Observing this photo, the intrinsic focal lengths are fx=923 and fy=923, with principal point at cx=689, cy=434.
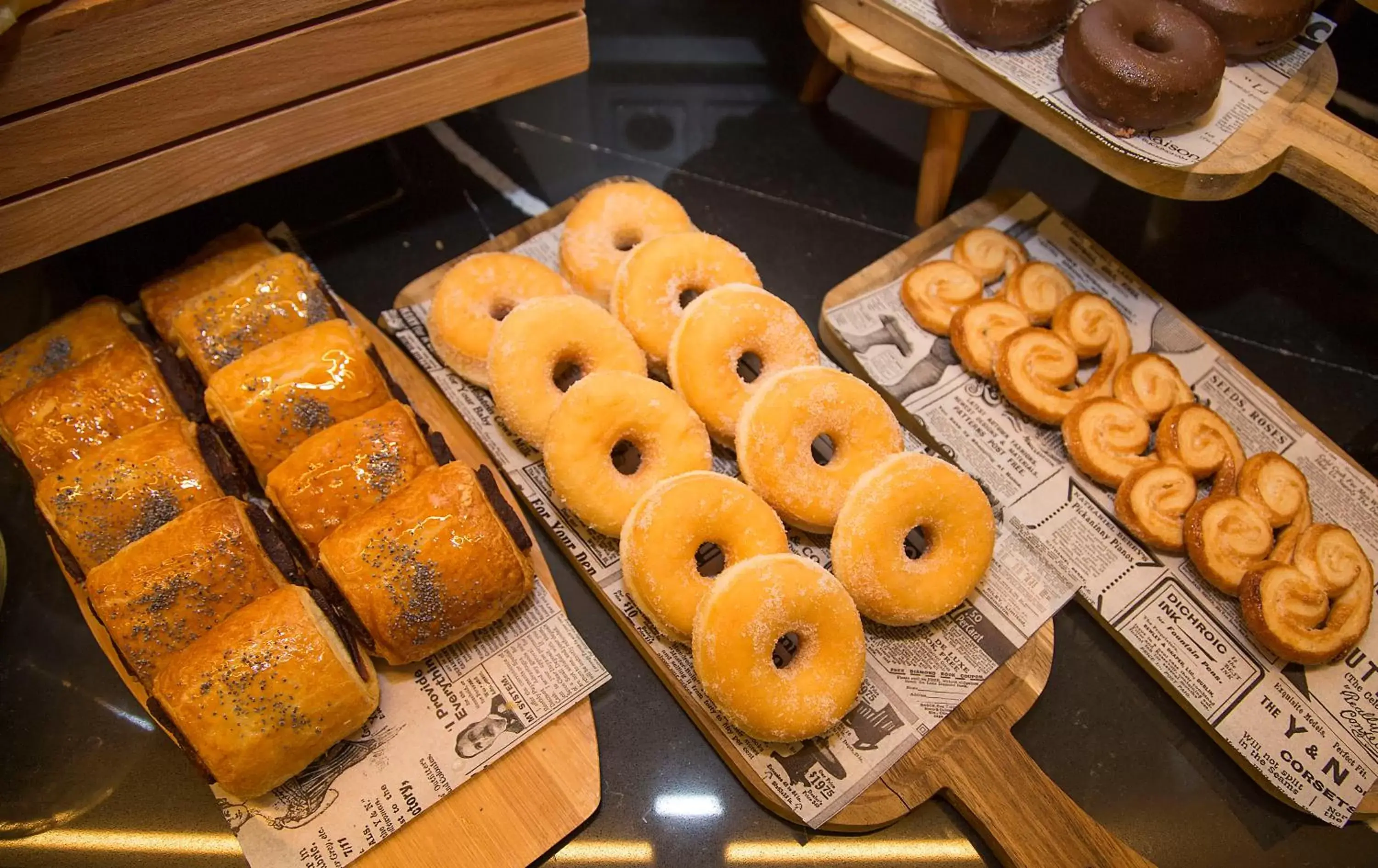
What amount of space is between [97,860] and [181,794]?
17 centimetres

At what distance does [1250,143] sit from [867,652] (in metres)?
1.37

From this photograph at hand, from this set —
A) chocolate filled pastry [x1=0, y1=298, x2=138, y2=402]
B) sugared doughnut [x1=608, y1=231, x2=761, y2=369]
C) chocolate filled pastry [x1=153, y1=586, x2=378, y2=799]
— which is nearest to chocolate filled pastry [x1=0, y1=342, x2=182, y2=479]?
chocolate filled pastry [x1=0, y1=298, x2=138, y2=402]

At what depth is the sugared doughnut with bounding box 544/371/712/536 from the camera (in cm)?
183

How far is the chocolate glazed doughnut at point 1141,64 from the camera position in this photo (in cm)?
191

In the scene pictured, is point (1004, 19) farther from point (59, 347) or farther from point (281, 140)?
point (59, 347)

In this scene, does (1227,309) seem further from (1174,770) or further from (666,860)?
(666,860)

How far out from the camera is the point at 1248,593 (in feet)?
6.13

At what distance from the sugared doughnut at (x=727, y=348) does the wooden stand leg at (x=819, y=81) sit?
1.04 m

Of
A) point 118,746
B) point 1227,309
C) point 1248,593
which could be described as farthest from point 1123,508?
point 118,746

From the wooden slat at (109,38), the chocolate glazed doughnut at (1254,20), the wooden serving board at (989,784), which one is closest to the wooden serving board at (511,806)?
the wooden serving board at (989,784)

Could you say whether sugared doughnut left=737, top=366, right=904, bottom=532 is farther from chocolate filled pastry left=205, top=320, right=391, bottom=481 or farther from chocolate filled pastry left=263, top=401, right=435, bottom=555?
chocolate filled pastry left=205, top=320, right=391, bottom=481

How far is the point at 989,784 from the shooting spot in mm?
1729

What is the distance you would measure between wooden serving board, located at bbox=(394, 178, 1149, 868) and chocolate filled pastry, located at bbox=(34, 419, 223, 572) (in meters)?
0.88

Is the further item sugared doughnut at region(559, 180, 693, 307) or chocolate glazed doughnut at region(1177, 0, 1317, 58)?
sugared doughnut at region(559, 180, 693, 307)
